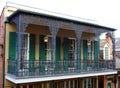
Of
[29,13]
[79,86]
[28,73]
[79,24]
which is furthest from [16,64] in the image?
[79,86]

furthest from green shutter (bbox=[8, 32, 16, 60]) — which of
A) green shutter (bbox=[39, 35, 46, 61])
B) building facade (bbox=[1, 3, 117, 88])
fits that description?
green shutter (bbox=[39, 35, 46, 61])

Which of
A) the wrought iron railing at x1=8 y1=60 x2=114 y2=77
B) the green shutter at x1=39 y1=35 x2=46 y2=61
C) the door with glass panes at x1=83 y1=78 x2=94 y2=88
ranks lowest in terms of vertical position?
the door with glass panes at x1=83 y1=78 x2=94 y2=88

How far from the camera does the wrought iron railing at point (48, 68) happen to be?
30.9 ft

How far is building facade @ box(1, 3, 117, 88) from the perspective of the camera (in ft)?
31.3

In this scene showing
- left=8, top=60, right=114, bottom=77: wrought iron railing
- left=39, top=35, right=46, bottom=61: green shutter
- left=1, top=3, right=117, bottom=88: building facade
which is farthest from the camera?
left=39, top=35, right=46, bottom=61: green shutter

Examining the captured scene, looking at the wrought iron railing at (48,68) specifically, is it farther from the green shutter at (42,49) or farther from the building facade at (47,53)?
the green shutter at (42,49)

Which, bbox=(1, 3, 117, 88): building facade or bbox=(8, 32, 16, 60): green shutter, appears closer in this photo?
bbox=(1, 3, 117, 88): building facade

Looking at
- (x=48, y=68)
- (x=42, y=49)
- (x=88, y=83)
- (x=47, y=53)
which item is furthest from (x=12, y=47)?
(x=88, y=83)

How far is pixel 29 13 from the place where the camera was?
9.59m

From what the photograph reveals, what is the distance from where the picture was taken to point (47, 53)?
12398mm

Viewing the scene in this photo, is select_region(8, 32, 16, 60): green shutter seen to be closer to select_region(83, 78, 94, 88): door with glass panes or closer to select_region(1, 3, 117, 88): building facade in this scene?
select_region(1, 3, 117, 88): building facade

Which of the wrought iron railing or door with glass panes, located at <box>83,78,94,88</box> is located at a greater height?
the wrought iron railing

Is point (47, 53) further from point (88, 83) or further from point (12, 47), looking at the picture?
point (88, 83)

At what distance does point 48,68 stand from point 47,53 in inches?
89.0
